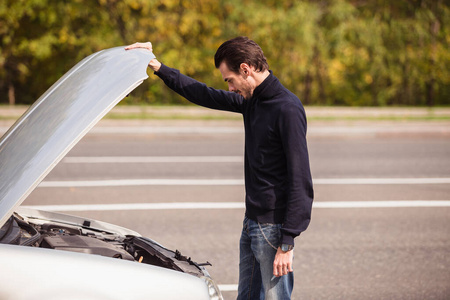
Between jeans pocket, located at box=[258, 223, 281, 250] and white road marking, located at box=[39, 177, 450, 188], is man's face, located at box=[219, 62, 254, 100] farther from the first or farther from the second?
white road marking, located at box=[39, 177, 450, 188]

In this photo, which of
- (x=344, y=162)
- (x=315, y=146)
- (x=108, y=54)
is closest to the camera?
(x=108, y=54)

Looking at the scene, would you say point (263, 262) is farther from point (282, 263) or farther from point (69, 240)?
point (69, 240)

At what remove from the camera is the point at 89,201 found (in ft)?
23.9

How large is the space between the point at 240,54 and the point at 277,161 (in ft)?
1.73

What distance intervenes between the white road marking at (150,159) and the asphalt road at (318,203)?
0.02 m

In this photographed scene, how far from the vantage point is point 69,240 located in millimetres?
2674

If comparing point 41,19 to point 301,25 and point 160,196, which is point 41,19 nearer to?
point 301,25

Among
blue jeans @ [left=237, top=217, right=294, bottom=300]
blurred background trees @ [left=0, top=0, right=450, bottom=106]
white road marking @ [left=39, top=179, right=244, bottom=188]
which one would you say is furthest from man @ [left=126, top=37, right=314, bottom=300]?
blurred background trees @ [left=0, top=0, right=450, bottom=106]

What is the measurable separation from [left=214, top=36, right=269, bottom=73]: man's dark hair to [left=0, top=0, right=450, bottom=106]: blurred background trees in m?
19.6

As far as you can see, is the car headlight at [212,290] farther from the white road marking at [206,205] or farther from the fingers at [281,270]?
the white road marking at [206,205]

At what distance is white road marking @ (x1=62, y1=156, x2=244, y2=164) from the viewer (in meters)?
10.6

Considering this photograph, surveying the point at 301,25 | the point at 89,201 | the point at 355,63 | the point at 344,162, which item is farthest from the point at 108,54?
the point at 355,63

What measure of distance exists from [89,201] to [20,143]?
511cm

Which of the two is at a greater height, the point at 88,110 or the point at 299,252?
the point at 88,110
